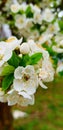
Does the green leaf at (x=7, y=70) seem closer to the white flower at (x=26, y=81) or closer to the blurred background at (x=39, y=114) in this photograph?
the white flower at (x=26, y=81)

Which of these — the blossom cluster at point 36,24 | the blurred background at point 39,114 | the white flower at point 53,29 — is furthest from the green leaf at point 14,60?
the blurred background at point 39,114

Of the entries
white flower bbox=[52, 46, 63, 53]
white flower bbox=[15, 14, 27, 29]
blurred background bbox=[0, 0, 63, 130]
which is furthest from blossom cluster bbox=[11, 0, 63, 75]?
blurred background bbox=[0, 0, 63, 130]

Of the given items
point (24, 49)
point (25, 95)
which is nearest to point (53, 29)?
point (24, 49)

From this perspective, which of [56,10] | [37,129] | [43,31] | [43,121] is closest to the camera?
[43,31]

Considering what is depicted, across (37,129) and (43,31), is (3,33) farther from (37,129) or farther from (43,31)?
(43,31)

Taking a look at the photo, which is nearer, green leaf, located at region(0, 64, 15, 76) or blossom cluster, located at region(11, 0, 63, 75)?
green leaf, located at region(0, 64, 15, 76)

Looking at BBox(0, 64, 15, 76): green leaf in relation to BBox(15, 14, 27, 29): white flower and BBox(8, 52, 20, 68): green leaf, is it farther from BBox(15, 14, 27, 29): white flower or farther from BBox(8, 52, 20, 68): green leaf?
BBox(15, 14, 27, 29): white flower

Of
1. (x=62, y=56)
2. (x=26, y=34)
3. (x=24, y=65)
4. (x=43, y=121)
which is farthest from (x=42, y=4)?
(x=43, y=121)

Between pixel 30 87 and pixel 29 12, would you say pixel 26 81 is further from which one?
pixel 29 12
